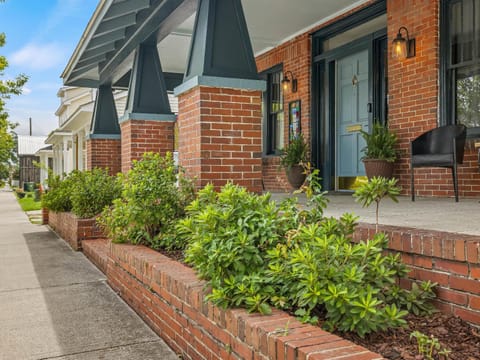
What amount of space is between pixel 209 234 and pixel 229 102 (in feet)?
7.28

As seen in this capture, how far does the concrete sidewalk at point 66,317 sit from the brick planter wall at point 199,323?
131mm

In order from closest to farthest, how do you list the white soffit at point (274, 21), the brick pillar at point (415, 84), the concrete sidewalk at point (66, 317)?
the concrete sidewalk at point (66, 317) → the brick pillar at point (415, 84) → the white soffit at point (274, 21)

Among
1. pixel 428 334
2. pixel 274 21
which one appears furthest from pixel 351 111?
pixel 428 334

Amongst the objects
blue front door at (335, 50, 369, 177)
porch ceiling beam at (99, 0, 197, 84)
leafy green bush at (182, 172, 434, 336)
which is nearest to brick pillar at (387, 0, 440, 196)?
blue front door at (335, 50, 369, 177)

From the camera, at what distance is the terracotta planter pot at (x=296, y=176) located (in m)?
8.07

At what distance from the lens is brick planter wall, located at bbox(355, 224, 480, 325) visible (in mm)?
2094

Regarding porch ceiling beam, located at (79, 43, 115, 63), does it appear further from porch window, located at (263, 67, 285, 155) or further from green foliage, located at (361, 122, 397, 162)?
green foliage, located at (361, 122, 397, 162)

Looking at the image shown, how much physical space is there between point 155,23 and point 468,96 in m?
4.00

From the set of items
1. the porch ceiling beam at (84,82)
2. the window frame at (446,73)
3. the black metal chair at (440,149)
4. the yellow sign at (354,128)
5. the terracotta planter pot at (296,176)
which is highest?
the porch ceiling beam at (84,82)

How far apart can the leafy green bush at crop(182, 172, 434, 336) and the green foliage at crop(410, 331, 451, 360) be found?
0.11m

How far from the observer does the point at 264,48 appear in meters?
9.51

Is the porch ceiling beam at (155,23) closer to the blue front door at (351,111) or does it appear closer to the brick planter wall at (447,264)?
the blue front door at (351,111)

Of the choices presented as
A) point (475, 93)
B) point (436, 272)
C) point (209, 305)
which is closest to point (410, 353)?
point (436, 272)

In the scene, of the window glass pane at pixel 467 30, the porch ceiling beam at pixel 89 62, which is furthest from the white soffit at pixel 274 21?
the window glass pane at pixel 467 30
